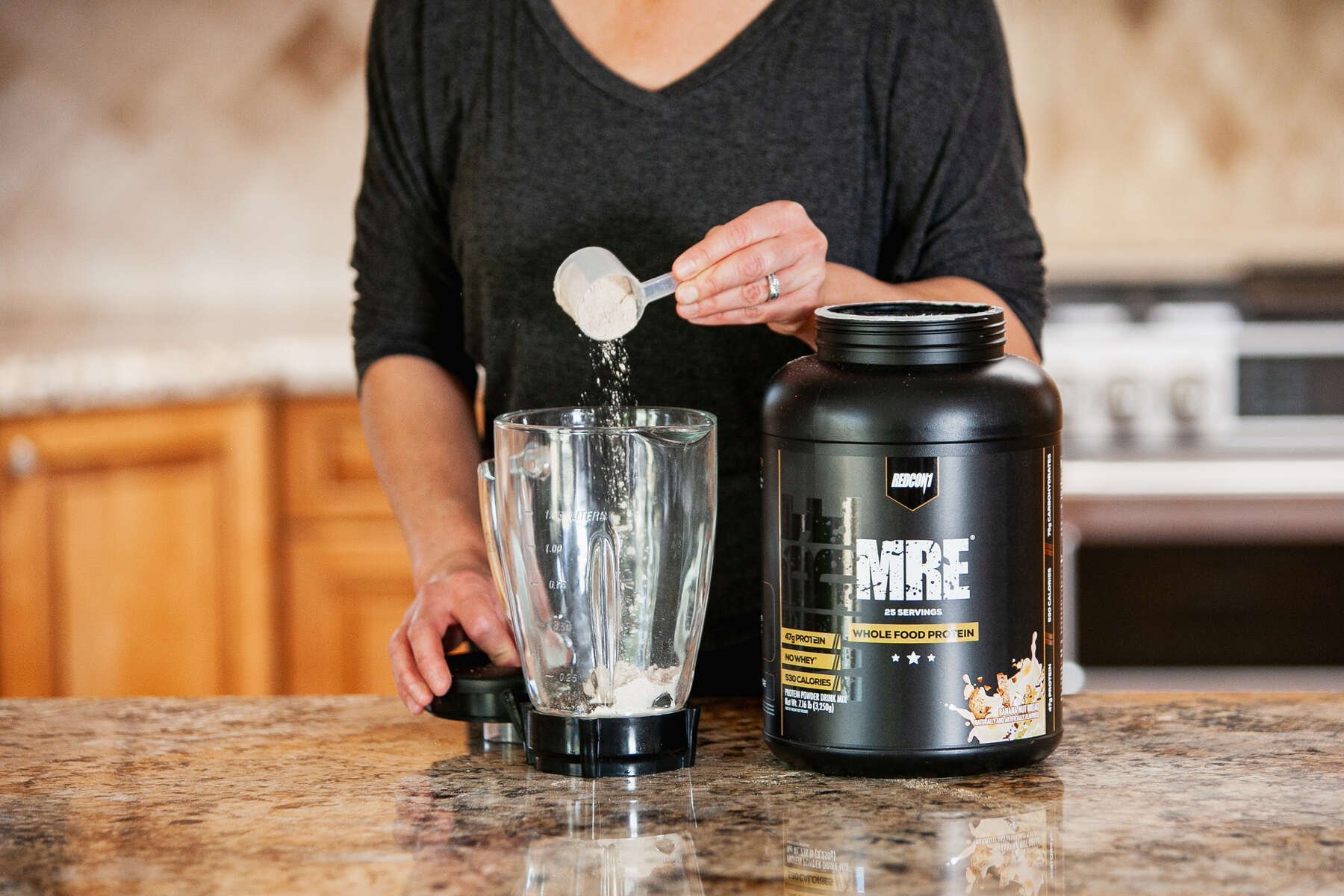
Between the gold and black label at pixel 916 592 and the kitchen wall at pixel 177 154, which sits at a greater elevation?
the kitchen wall at pixel 177 154

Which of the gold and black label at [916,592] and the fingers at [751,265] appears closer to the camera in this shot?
the gold and black label at [916,592]

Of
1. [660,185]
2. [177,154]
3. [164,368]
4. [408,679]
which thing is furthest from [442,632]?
[177,154]

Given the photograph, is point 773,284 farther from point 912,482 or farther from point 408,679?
point 408,679

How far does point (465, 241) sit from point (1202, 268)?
1929mm

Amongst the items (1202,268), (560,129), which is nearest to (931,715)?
(560,129)

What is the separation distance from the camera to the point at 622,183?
1.09 meters

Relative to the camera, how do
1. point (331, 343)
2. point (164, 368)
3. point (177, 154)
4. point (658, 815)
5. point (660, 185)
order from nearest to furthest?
point (658, 815) → point (660, 185) → point (164, 368) → point (331, 343) → point (177, 154)

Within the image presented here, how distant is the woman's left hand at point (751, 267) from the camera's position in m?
0.77

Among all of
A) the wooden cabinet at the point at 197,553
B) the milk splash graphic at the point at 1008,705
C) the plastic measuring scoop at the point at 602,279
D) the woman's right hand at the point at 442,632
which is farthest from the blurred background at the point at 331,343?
the milk splash graphic at the point at 1008,705

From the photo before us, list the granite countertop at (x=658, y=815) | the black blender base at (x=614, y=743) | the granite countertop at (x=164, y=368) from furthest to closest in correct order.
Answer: the granite countertop at (x=164, y=368), the black blender base at (x=614, y=743), the granite countertop at (x=658, y=815)

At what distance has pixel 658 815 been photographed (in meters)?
0.66

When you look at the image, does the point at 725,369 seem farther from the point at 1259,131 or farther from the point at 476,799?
the point at 1259,131

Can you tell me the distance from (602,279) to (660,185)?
30cm

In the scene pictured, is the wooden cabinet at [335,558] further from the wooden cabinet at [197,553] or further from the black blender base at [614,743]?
the black blender base at [614,743]
